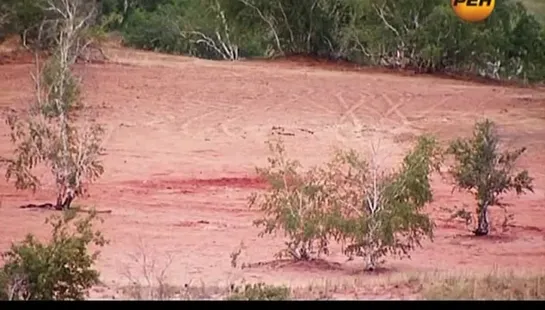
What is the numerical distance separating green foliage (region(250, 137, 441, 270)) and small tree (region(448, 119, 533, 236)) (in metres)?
0.62

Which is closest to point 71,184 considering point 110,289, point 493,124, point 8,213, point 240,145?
point 8,213

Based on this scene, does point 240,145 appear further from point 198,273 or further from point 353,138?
point 198,273

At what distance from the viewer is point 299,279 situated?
5.71 m

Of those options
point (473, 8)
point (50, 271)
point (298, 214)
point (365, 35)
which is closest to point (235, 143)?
point (365, 35)

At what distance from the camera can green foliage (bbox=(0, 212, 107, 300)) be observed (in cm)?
477

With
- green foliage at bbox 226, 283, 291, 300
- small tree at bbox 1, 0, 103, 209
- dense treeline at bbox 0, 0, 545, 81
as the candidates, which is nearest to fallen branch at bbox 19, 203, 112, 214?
small tree at bbox 1, 0, 103, 209

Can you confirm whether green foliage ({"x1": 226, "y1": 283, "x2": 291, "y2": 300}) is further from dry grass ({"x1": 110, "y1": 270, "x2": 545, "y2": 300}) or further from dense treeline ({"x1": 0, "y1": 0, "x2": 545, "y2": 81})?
dense treeline ({"x1": 0, "y1": 0, "x2": 545, "y2": 81})

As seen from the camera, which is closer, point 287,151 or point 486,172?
point 486,172

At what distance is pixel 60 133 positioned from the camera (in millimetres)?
7008

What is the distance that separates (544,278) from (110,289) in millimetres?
1737

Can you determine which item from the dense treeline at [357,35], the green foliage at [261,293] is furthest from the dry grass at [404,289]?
the dense treeline at [357,35]

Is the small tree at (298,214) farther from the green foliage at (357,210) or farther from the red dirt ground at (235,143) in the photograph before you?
the red dirt ground at (235,143)

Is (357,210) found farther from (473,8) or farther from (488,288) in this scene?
(488,288)

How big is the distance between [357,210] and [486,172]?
1.19 meters
